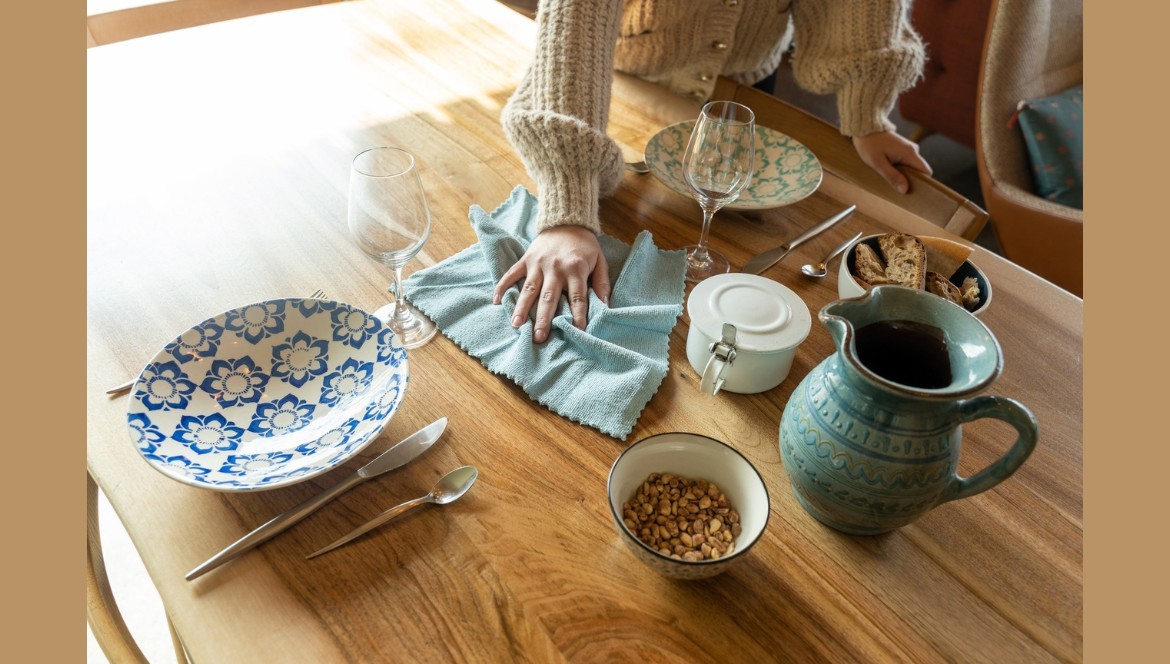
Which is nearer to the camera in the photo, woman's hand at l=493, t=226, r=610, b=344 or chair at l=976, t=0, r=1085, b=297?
woman's hand at l=493, t=226, r=610, b=344

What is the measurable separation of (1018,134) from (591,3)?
146 centimetres

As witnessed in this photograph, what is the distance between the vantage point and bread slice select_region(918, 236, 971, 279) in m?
0.96

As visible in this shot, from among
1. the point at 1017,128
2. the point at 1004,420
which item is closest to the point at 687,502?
the point at 1004,420

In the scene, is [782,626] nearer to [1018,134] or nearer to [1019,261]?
[1019,261]

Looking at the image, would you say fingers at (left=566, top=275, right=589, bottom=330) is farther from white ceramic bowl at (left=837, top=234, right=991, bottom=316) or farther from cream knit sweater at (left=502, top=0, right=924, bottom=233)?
white ceramic bowl at (left=837, top=234, right=991, bottom=316)

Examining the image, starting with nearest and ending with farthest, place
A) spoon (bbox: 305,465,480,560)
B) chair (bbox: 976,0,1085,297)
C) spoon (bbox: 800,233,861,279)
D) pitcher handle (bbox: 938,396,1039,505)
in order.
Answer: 1. pitcher handle (bbox: 938,396,1039,505)
2. spoon (bbox: 305,465,480,560)
3. spoon (bbox: 800,233,861,279)
4. chair (bbox: 976,0,1085,297)

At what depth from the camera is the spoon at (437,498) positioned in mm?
680

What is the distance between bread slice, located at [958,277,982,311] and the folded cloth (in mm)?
365

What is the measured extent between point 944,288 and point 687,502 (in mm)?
478

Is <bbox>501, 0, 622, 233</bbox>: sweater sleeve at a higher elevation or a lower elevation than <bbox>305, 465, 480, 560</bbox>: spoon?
higher

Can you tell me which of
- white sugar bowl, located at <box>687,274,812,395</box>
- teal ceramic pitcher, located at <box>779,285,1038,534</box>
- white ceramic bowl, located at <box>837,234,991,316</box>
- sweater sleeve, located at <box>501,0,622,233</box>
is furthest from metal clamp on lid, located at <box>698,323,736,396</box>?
sweater sleeve, located at <box>501,0,622,233</box>

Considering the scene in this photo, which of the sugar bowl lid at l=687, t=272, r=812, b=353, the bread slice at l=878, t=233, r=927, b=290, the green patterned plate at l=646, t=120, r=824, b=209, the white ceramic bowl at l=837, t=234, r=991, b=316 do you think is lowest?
the green patterned plate at l=646, t=120, r=824, b=209

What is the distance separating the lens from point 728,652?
621 mm

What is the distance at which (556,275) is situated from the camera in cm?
97
